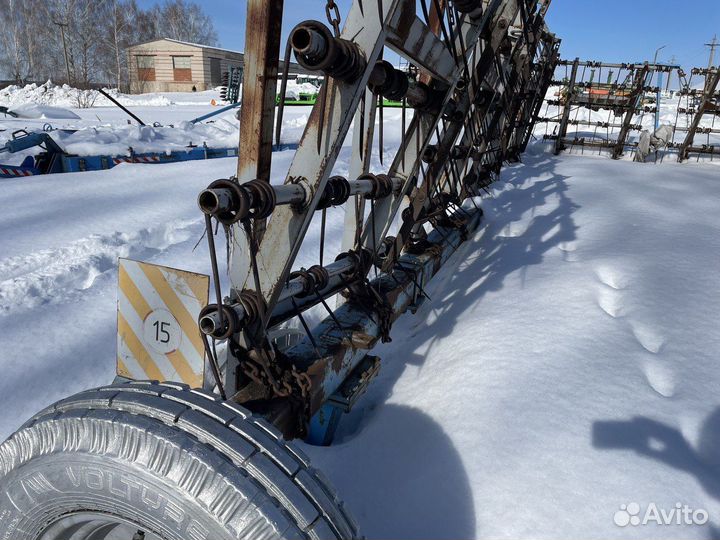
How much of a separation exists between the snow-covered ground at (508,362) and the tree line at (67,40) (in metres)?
34.7

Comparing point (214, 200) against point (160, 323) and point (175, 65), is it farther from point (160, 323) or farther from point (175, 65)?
point (175, 65)

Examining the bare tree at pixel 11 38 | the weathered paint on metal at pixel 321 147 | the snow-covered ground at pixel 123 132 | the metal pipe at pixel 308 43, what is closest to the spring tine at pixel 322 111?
the weathered paint on metal at pixel 321 147

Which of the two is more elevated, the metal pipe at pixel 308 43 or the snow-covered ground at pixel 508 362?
the metal pipe at pixel 308 43

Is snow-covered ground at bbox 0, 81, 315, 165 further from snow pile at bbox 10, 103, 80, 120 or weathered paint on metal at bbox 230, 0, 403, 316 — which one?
weathered paint on metal at bbox 230, 0, 403, 316

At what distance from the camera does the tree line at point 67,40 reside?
33.9m

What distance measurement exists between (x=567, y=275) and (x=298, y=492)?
2.69 metres

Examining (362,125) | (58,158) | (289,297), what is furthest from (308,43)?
(58,158)

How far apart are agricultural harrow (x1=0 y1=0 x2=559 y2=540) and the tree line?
36.5 m

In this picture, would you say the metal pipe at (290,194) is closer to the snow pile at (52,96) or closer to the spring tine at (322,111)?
the spring tine at (322,111)

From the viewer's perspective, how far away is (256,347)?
5.85ft

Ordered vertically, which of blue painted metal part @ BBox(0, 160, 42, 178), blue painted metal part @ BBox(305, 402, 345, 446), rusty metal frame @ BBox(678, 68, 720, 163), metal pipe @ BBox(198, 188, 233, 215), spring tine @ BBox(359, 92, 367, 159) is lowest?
blue painted metal part @ BBox(305, 402, 345, 446)

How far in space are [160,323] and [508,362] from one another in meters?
1.65

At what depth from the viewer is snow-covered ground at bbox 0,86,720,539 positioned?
66.9 inches

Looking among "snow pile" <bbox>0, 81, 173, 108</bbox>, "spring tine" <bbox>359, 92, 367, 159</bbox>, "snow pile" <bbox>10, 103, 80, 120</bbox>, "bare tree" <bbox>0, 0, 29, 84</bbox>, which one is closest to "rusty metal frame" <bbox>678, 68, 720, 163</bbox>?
"spring tine" <bbox>359, 92, 367, 159</bbox>
